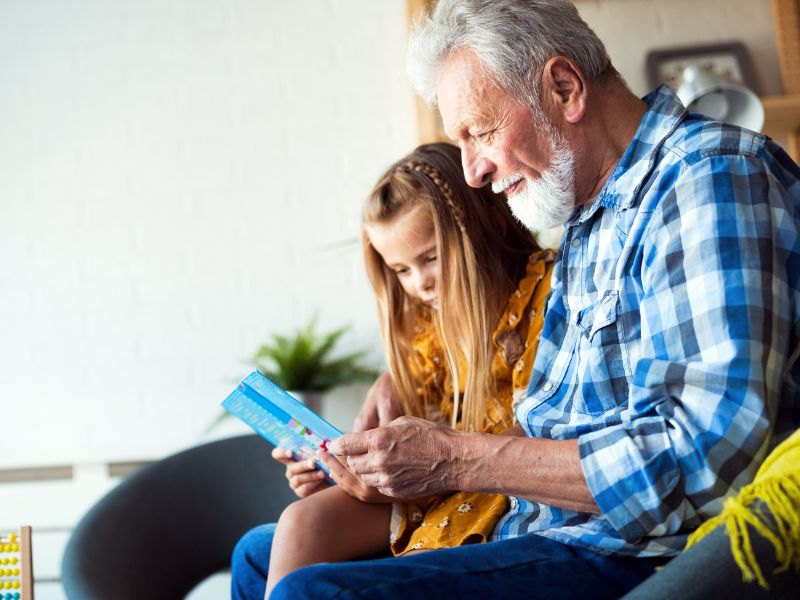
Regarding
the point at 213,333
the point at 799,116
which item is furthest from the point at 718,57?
the point at 213,333

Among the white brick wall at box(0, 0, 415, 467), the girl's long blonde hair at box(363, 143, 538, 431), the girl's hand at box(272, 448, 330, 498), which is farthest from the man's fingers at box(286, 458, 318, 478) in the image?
the white brick wall at box(0, 0, 415, 467)

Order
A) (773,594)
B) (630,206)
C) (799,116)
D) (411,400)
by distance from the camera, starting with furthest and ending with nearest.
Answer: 1. (799,116)
2. (411,400)
3. (630,206)
4. (773,594)

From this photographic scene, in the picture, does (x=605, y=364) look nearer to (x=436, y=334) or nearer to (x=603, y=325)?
(x=603, y=325)

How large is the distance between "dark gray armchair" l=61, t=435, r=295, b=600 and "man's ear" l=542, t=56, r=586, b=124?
3.59ft

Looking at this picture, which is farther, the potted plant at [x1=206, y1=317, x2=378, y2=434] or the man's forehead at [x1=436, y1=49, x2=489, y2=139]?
the potted plant at [x1=206, y1=317, x2=378, y2=434]

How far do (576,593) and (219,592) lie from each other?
79.0 inches

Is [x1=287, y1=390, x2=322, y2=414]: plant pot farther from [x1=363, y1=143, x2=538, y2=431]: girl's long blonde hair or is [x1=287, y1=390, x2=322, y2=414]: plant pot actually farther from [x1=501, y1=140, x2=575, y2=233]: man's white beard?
[x1=501, y1=140, x2=575, y2=233]: man's white beard

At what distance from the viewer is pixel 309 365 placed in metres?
2.45

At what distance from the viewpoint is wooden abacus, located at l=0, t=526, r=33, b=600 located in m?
1.45

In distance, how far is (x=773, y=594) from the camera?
2.70 ft

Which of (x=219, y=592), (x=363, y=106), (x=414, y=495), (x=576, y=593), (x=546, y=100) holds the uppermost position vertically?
(x=363, y=106)

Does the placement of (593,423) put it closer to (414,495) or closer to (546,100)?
(414,495)

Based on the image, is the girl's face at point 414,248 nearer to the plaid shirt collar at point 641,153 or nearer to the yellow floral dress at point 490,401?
the yellow floral dress at point 490,401

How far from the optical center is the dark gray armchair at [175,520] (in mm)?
1552
